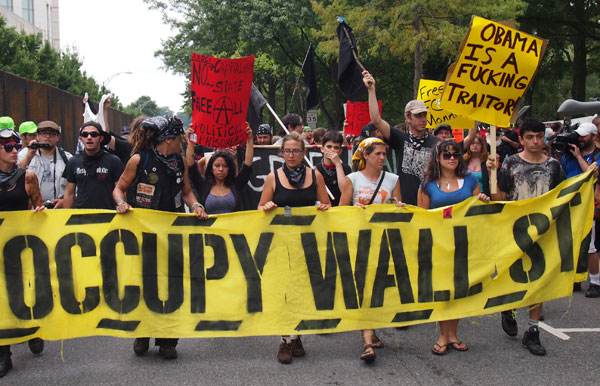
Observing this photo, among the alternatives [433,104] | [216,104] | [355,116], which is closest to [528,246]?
[216,104]

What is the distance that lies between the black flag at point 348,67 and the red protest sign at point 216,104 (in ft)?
4.54

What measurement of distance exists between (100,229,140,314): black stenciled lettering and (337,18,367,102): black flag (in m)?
3.72

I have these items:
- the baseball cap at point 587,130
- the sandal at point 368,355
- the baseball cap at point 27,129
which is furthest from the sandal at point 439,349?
the baseball cap at point 27,129

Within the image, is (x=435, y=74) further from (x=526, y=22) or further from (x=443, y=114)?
(x=443, y=114)

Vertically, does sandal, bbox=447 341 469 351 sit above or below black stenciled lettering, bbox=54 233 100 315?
below

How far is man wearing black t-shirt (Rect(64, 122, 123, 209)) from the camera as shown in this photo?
227 inches

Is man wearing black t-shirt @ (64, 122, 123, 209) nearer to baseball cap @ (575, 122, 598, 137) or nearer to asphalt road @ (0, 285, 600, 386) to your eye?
asphalt road @ (0, 285, 600, 386)

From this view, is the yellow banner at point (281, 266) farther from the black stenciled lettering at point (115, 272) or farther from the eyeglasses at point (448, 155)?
the eyeglasses at point (448, 155)

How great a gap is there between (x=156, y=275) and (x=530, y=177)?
3293 mm

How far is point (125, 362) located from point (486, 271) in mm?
3001

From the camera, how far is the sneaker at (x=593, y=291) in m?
6.86

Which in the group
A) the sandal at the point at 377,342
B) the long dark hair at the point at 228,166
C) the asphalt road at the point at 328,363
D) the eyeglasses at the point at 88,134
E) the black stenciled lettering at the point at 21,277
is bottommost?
the asphalt road at the point at 328,363

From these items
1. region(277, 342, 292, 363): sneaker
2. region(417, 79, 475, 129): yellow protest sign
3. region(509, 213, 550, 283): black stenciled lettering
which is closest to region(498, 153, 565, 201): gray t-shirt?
region(509, 213, 550, 283): black stenciled lettering

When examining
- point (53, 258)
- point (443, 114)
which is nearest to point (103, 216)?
point (53, 258)
